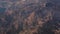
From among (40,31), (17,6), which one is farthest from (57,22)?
(17,6)

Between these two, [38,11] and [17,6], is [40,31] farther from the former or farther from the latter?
[17,6]

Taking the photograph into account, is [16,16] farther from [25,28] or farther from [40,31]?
[40,31]

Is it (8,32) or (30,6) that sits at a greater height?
(30,6)

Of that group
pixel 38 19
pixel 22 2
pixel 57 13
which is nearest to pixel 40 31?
pixel 38 19

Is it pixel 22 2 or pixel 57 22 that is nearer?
pixel 57 22

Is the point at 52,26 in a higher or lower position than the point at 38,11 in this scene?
lower

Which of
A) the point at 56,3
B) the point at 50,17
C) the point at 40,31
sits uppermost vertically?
the point at 56,3
